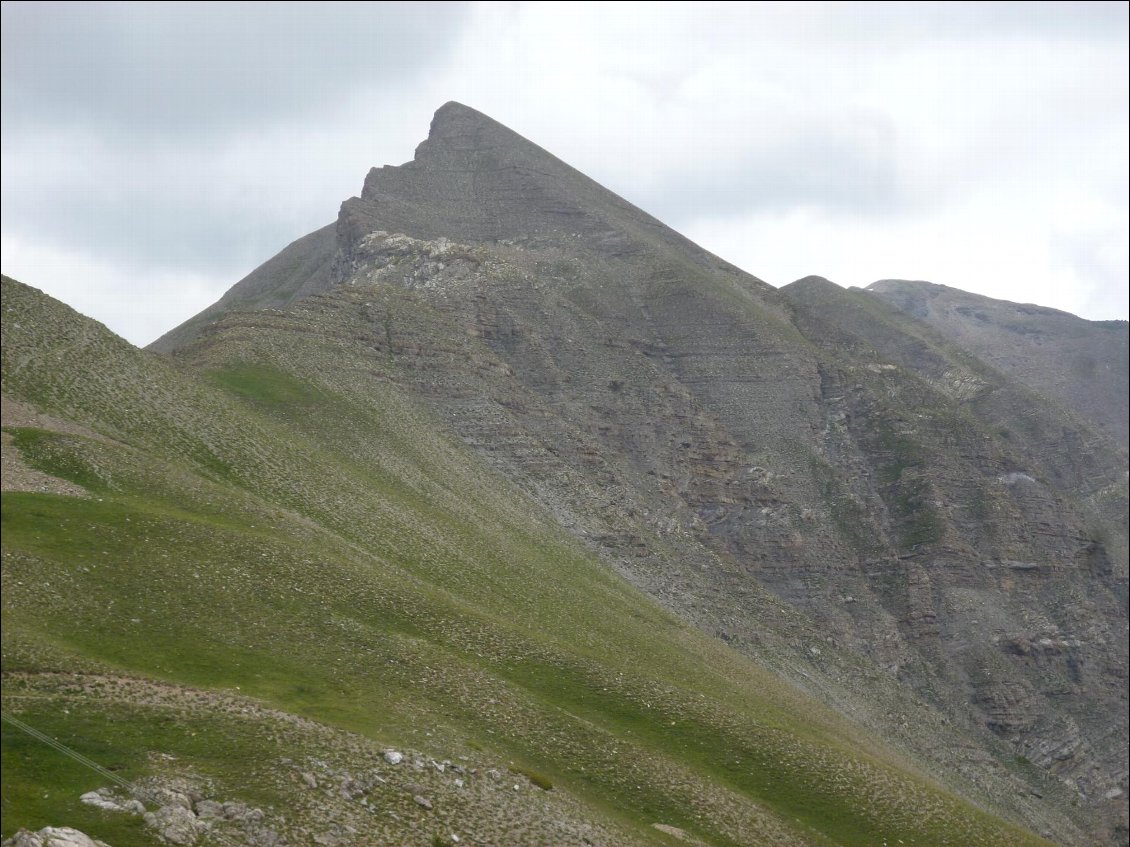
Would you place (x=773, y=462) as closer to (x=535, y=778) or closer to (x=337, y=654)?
(x=337, y=654)

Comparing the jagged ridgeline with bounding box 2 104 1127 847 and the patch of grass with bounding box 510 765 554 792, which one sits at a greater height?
the jagged ridgeline with bounding box 2 104 1127 847

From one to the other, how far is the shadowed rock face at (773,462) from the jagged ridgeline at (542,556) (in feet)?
1.71

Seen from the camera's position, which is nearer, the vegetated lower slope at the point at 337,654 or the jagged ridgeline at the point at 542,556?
the vegetated lower slope at the point at 337,654

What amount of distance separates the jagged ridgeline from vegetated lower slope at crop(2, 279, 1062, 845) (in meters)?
0.24

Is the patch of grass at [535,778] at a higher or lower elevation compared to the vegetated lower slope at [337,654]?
lower

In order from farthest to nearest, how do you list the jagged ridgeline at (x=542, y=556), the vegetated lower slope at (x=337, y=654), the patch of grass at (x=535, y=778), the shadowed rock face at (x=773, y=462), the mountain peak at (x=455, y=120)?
1. the mountain peak at (x=455, y=120)
2. the shadowed rock face at (x=773, y=462)
3. the patch of grass at (x=535, y=778)
4. the jagged ridgeline at (x=542, y=556)
5. the vegetated lower slope at (x=337, y=654)

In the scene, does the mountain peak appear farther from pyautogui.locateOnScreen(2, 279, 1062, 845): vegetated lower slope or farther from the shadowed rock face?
pyautogui.locateOnScreen(2, 279, 1062, 845): vegetated lower slope

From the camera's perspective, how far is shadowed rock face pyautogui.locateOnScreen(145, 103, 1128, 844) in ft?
361

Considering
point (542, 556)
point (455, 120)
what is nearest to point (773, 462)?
point (542, 556)

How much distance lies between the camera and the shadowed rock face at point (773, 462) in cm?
11012

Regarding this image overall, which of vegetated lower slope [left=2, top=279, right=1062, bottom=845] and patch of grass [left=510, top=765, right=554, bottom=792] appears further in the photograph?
patch of grass [left=510, top=765, right=554, bottom=792]

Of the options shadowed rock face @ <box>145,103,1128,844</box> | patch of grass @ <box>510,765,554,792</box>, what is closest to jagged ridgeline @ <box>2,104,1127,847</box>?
patch of grass @ <box>510,765,554,792</box>

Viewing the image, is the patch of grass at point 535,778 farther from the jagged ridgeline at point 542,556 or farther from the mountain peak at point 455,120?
the mountain peak at point 455,120

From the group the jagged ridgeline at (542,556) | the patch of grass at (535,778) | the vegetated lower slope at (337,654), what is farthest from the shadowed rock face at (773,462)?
the patch of grass at (535,778)
